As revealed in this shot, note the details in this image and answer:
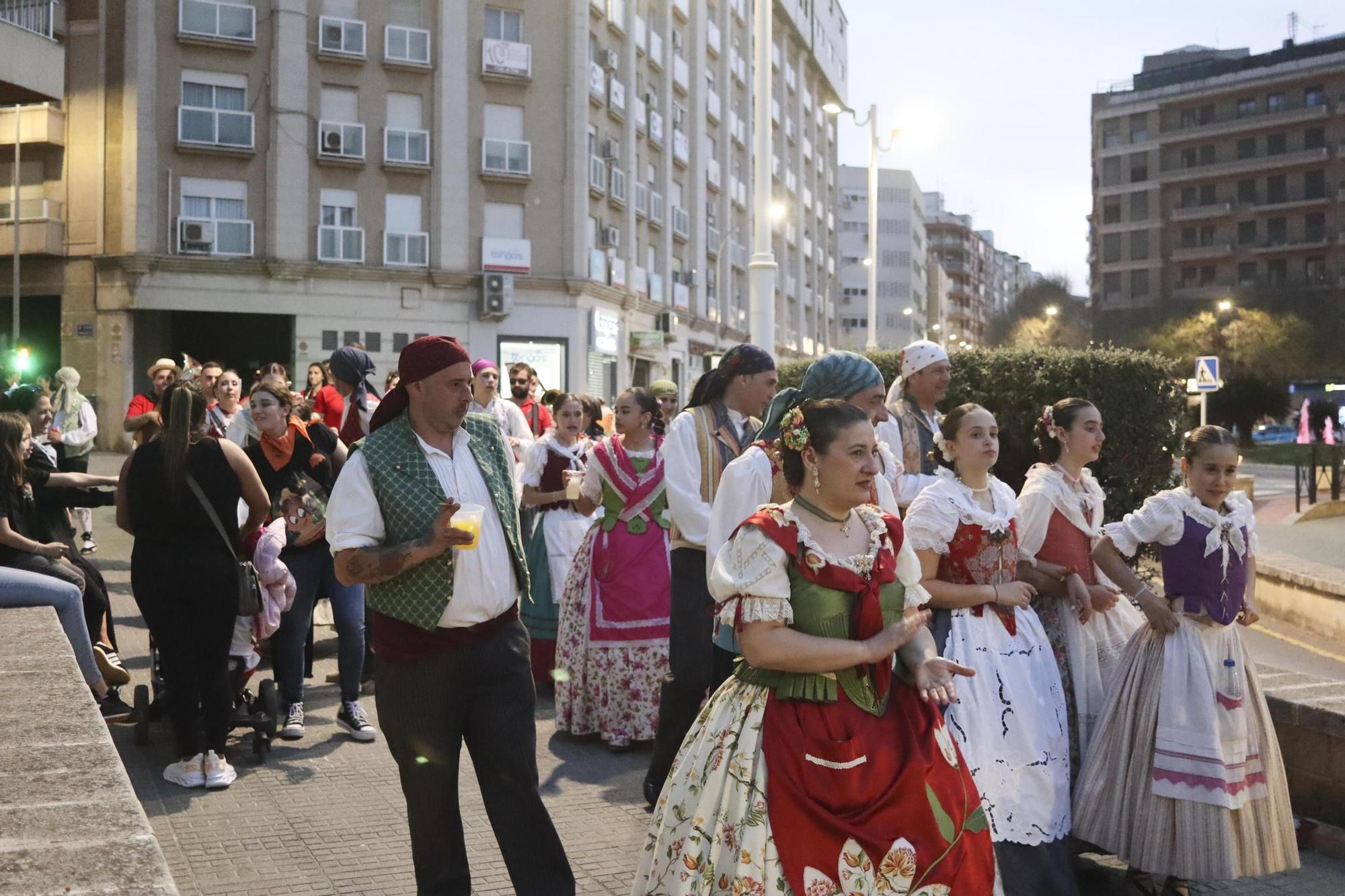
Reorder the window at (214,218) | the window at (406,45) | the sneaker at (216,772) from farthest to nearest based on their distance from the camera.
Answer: the window at (406,45), the window at (214,218), the sneaker at (216,772)

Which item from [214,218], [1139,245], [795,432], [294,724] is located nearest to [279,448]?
[294,724]

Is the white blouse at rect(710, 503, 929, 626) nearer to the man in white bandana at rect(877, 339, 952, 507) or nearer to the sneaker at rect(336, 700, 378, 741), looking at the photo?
the man in white bandana at rect(877, 339, 952, 507)

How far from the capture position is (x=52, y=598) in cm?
665

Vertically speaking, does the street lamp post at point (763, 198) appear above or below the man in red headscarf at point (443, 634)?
above

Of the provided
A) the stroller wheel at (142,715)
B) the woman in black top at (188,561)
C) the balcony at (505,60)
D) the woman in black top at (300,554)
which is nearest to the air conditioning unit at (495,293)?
the balcony at (505,60)

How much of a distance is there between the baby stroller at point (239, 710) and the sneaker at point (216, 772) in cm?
21

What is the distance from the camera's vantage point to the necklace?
3.82 metres

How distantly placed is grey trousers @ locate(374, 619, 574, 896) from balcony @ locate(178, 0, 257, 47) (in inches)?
1271

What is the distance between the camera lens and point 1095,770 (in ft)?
16.5

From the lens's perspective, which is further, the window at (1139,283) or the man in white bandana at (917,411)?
the window at (1139,283)

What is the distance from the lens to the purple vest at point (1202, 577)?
5.04 m

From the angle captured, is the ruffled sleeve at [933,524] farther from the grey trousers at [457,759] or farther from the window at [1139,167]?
the window at [1139,167]

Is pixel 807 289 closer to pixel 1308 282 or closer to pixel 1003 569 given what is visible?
pixel 1308 282

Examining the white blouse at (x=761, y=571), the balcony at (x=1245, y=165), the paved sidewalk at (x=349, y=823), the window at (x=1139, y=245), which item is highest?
the balcony at (x=1245, y=165)
